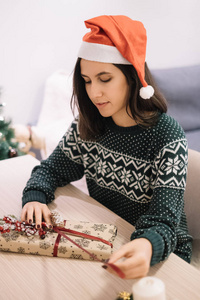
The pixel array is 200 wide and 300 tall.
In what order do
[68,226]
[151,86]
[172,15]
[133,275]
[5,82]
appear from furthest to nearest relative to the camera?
[172,15], [5,82], [151,86], [68,226], [133,275]

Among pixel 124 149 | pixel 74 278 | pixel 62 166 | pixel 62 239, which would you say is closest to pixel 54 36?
A: pixel 62 166

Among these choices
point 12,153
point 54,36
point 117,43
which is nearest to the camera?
point 117,43

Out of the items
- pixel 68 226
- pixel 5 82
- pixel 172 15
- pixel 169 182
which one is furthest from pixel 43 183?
pixel 172 15

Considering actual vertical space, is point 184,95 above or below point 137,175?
above

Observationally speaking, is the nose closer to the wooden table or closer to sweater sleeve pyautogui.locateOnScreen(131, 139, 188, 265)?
sweater sleeve pyautogui.locateOnScreen(131, 139, 188, 265)

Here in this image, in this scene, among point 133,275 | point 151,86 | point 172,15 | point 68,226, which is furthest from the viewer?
point 172,15

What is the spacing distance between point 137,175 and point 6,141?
1.34 metres

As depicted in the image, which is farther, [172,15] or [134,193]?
[172,15]

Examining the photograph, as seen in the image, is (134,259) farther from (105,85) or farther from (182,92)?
(182,92)

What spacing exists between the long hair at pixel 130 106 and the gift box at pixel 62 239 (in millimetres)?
373

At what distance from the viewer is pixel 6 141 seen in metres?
2.14

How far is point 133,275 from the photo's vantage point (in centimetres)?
68

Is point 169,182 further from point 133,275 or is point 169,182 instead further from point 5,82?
point 5,82

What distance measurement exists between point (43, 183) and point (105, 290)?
477 mm
